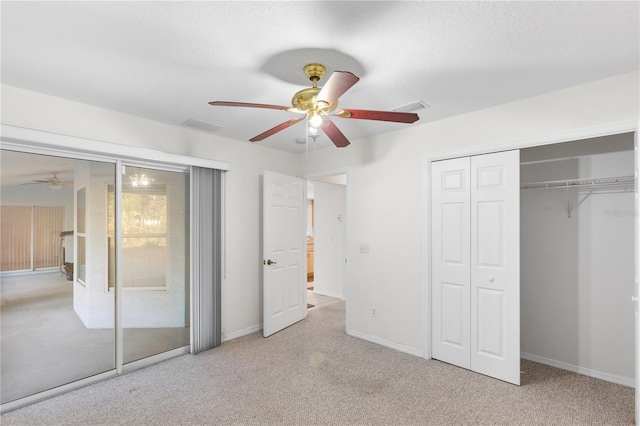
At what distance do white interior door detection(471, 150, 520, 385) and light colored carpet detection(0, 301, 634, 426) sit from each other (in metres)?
0.21

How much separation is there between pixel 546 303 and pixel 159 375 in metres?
3.88

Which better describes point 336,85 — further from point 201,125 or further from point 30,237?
point 30,237

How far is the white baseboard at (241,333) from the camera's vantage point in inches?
152

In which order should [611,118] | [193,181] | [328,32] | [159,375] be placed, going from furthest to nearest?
[193,181], [159,375], [611,118], [328,32]

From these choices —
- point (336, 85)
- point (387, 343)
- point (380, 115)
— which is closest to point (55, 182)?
point (336, 85)

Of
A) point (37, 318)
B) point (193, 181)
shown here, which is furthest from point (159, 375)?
point (193, 181)

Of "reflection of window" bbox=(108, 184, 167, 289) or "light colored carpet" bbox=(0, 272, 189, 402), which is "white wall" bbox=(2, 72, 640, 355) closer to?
"reflection of window" bbox=(108, 184, 167, 289)

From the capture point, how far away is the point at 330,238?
6172mm

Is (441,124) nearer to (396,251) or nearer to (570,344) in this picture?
(396,251)

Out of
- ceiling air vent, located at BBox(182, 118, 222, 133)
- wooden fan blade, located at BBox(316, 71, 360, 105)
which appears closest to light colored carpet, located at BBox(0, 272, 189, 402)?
ceiling air vent, located at BBox(182, 118, 222, 133)

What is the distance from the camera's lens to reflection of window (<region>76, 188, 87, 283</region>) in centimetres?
289

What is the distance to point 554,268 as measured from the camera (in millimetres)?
3215

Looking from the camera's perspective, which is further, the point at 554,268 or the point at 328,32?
the point at 554,268

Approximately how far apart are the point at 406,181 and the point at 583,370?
2444 millimetres
